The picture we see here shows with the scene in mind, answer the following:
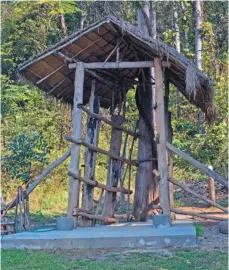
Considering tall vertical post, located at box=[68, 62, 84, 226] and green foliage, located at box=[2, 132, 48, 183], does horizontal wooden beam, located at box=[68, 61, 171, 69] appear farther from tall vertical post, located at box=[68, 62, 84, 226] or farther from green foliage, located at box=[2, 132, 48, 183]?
green foliage, located at box=[2, 132, 48, 183]

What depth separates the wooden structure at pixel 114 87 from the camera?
300 inches

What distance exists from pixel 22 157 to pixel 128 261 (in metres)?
7.85

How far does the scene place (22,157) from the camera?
13.1 metres

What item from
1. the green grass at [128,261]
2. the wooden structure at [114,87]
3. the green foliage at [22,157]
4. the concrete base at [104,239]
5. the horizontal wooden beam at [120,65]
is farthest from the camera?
the green foliage at [22,157]

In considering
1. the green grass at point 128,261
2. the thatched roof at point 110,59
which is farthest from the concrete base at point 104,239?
the thatched roof at point 110,59

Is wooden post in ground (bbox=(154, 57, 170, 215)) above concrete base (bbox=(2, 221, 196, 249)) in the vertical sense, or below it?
above

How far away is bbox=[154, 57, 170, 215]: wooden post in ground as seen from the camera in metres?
7.57

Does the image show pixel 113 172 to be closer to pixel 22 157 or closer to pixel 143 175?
pixel 143 175

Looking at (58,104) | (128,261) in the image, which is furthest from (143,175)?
(128,261)

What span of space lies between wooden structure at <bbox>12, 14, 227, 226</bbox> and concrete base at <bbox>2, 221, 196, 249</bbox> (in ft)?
2.07

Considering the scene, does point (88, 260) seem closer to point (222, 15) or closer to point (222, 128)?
point (222, 128)

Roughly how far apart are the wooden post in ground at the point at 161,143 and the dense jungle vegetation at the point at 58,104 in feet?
4.32

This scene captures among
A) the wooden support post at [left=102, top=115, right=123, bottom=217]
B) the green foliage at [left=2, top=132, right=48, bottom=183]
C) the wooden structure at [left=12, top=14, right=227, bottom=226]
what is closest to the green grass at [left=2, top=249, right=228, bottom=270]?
the wooden structure at [left=12, top=14, right=227, bottom=226]

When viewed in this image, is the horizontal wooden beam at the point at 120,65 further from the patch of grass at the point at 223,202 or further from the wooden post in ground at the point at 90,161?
the patch of grass at the point at 223,202
